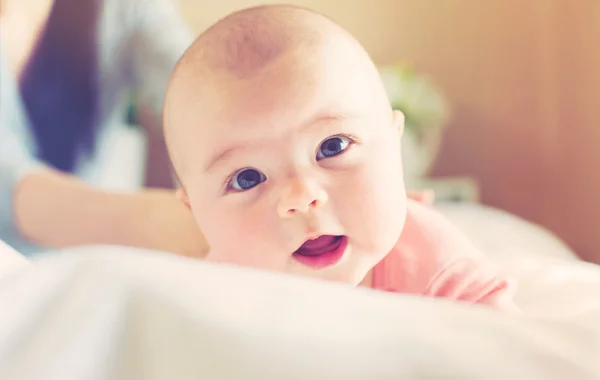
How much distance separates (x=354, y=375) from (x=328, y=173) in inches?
9.1

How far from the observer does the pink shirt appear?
19.9 inches

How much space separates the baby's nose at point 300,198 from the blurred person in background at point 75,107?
1.17 ft

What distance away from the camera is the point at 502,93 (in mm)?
1388

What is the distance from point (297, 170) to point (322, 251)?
66 millimetres

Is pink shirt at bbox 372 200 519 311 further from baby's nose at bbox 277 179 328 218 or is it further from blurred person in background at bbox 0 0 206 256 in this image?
blurred person in background at bbox 0 0 206 256

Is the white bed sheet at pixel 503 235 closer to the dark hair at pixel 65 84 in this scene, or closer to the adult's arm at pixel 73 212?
the adult's arm at pixel 73 212

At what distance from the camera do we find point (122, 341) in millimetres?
261

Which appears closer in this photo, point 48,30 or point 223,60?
point 223,60

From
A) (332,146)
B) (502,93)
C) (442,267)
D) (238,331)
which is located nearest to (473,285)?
(442,267)

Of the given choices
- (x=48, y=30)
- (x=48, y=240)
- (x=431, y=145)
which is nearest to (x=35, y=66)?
(x=48, y=30)

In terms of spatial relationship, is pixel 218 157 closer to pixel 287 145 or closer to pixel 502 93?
pixel 287 145

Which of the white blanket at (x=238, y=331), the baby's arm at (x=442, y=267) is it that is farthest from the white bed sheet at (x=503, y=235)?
the white blanket at (x=238, y=331)

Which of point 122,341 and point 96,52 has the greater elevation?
point 96,52

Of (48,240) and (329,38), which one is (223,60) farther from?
(48,240)
